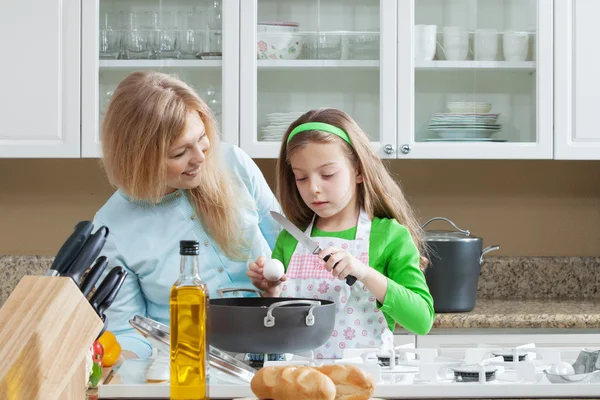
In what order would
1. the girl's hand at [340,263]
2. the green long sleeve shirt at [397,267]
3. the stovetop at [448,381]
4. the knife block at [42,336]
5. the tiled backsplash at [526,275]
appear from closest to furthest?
the knife block at [42,336] → the stovetop at [448,381] → the girl's hand at [340,263] → the green long sleeve shirt at [397,267] → the tiled backsplash at [526,275]

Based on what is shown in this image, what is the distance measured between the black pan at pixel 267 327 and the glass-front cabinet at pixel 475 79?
1550 mm

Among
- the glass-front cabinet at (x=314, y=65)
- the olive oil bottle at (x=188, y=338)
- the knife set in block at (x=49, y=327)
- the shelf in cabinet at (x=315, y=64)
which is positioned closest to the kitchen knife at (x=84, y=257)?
the knife set in block at (x=49, y=327)

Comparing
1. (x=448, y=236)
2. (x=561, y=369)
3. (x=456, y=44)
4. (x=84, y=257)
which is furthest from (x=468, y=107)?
(x=84, y=257)

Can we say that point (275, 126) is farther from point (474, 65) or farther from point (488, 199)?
point (488, 199)

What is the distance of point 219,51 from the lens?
2795 millimetres

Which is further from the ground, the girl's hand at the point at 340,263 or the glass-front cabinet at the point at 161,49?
the glass-front cabinet at the point at 161,49

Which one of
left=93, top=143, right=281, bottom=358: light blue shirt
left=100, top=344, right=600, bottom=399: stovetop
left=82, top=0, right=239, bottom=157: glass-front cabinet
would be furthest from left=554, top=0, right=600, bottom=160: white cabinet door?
left=100, top=344, right=600, bottom=399: stovetop

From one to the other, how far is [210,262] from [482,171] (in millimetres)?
1509

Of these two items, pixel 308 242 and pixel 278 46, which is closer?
pixel 308 242

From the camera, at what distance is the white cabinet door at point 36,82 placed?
9.04 ft

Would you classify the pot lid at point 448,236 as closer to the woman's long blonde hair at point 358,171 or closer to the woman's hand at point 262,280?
the woman's long blonde hair at point 358,171

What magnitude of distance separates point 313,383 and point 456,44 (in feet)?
6.81

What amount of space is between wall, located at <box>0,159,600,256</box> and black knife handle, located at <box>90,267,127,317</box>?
202cm

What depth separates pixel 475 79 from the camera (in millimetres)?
2840
